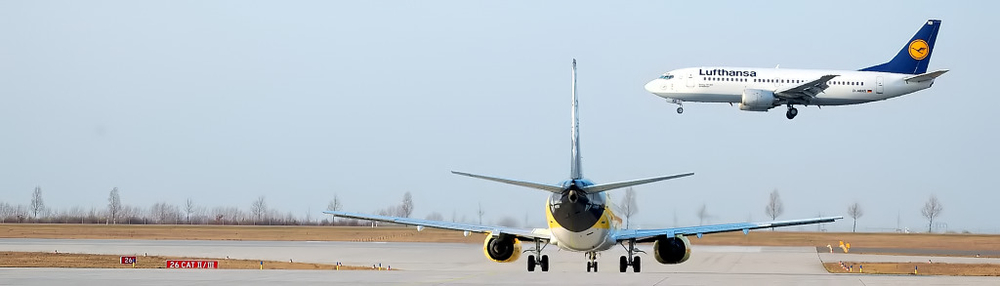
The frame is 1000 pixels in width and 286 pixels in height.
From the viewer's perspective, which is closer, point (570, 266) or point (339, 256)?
point (570, 266)

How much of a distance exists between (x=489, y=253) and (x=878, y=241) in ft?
207

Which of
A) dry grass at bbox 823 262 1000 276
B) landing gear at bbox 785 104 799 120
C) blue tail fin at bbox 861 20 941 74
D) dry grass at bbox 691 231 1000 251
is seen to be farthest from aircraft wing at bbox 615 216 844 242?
dry grass at bbox 691 231 1000 251

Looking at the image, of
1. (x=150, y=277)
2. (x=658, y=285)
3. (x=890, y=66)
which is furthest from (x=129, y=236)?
(x=658, y=285)

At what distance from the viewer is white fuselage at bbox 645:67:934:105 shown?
62656mm

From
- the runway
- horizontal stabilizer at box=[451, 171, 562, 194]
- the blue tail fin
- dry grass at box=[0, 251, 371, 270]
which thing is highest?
the blue tail fin

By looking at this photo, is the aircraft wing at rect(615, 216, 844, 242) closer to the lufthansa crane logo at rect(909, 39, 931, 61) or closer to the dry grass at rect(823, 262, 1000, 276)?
the dry grass at rect(823, 262, 1000, 276)

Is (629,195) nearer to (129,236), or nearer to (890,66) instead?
(890,66)

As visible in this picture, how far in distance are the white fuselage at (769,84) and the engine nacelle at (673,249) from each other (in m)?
22.1

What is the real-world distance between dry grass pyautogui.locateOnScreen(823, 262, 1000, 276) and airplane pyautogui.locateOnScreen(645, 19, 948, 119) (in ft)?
29.3

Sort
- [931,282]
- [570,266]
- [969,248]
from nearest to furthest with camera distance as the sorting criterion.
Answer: [931,282] → [570,266] → [969,248]

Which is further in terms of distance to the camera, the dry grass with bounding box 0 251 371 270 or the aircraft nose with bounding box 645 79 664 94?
the aircraft nose with bounding box 645 79 664 94

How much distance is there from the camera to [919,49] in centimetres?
6981

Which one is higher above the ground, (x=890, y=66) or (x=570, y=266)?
(x=890, y=66)

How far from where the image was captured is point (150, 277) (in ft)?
96.4
